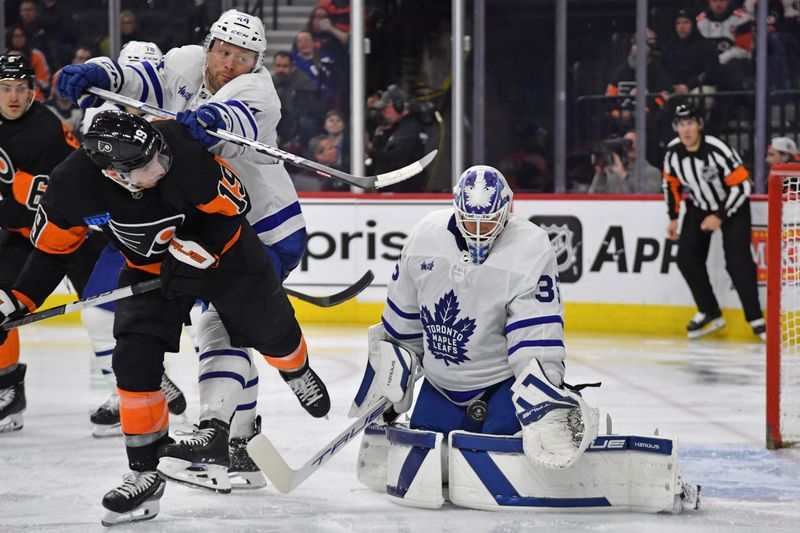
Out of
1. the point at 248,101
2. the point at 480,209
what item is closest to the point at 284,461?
the point at 480,209

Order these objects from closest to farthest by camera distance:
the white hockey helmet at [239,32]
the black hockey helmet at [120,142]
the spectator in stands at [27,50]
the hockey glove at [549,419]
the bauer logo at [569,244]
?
1. the black hockey helmet at [120,142]
2. the hockey glove at [549,419]
3. the white hockey helmet at [239,32]
4. the bauer logo at [569,244]
5. the spectator in stands at [27,50]

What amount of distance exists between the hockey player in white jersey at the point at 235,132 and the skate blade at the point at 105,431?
29.2 inches

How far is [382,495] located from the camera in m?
2.93

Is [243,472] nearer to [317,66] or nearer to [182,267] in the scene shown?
[182,267]

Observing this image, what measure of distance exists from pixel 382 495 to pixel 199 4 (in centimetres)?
499

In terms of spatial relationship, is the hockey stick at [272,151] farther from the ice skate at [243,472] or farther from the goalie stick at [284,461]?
the ice skate at [243,472]

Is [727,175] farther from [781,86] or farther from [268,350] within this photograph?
[268,350]

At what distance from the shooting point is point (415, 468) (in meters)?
2.78

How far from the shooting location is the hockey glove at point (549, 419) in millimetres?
2594

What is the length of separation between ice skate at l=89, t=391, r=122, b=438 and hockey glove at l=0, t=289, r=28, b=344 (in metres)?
0.62

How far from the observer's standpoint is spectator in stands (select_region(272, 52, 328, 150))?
719 centimetres

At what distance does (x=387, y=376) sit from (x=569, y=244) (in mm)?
3443

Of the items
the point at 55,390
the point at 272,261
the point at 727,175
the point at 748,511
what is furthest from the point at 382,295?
the point at 748,511

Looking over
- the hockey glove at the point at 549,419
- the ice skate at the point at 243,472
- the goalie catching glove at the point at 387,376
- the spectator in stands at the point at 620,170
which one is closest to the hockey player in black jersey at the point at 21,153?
the ice skate at the point at 243,472
